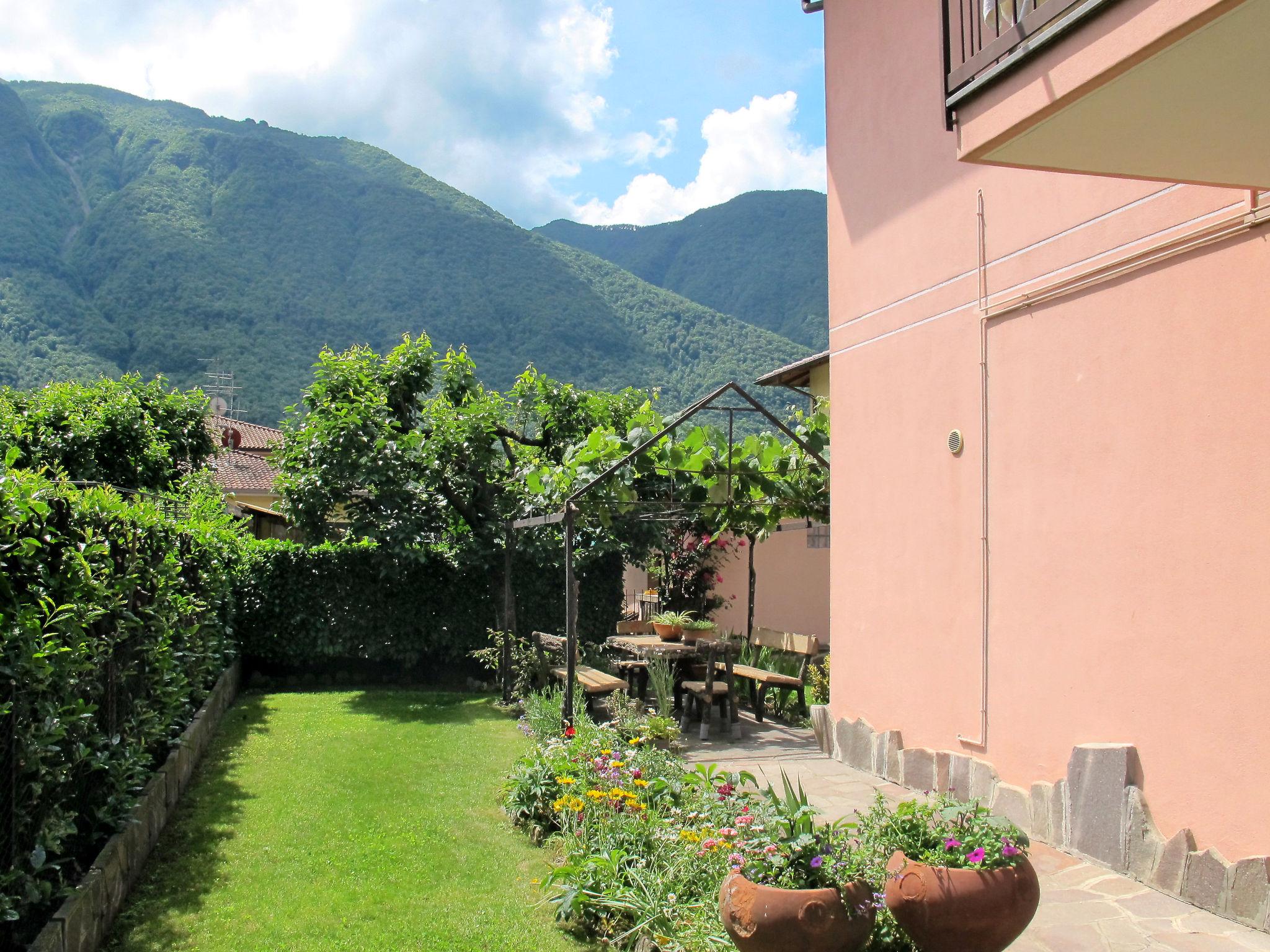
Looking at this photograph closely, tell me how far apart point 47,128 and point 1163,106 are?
8161 cm

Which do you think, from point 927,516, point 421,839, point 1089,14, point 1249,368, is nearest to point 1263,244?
point 1249,368

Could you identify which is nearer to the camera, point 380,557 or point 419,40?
point 380,557

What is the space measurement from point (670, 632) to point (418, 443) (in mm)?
4316

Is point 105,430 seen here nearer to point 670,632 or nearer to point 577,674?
point 577,674

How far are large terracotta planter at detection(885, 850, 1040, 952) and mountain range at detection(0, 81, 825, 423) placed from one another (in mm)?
34433

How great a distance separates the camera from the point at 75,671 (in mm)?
4336

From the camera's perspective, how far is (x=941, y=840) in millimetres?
3730

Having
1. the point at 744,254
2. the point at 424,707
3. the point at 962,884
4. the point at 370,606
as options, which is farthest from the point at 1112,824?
the point at 744,254

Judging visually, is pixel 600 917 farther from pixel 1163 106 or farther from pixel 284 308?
pixel 284 308

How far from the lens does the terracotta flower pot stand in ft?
32.7

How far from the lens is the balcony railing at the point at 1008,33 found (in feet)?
11.1

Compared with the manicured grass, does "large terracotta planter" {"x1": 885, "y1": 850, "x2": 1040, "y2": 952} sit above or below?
above

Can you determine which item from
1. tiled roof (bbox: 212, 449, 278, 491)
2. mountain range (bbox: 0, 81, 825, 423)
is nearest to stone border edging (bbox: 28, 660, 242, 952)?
tiled roof (bbox: 212, 449, 278, 491)

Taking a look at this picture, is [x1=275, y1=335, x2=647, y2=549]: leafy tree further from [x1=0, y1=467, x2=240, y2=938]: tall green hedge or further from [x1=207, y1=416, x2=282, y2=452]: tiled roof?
[x1=207, y1=416, x2=282, y2=452]: tiled roof
